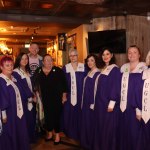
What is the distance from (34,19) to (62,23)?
0.79 m

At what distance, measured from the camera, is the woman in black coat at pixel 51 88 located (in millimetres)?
4090

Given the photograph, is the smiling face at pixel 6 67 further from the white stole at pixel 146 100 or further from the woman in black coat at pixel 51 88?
the white stole at pixel 146 100

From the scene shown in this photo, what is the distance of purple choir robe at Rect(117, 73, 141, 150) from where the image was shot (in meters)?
2.96

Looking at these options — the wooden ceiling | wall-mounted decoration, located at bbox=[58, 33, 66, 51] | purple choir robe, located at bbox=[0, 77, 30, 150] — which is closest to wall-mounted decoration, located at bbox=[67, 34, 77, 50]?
wall-mounted decoration, located at bbox=[58, 33, 66, 51]

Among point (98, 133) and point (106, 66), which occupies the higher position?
point (106, 66)

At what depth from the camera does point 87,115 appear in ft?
12.8

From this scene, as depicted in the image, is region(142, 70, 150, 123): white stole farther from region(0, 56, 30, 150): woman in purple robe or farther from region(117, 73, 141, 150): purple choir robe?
region(0, 56, 30, 150): woman in purple robe

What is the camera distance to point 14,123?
10.4 feet

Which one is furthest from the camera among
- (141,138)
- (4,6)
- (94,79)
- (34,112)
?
(4,6)

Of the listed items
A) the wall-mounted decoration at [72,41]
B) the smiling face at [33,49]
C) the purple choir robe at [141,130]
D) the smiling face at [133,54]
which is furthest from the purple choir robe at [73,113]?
the wall-mounted decoration at [72,41]

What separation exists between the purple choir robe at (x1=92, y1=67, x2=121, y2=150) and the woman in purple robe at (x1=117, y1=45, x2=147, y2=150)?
88mm

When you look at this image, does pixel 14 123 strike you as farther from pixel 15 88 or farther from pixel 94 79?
pixel 94 79

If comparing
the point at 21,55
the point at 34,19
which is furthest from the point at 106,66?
the point at 34,19

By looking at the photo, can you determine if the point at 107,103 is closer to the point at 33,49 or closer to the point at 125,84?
the point at 125,84
